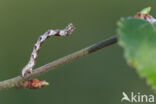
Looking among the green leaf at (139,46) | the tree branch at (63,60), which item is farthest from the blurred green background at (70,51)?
the green leaf at (139,46)

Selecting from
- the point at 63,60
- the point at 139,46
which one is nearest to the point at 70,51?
the point at 63,60

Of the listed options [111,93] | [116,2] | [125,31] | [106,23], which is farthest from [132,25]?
[116,2]

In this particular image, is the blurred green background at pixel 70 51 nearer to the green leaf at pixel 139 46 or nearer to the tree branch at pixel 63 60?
the tree branch at pixel 63 60

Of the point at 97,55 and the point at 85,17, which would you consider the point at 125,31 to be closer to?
the point at 97,55

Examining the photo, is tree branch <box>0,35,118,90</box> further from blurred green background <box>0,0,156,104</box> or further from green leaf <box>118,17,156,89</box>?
blurred green background <box>0,0,156,104</box>

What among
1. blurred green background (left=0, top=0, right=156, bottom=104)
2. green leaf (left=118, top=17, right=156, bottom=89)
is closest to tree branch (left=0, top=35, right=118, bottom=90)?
green leaf (left=118, top=17, right=156, bottom=89)
